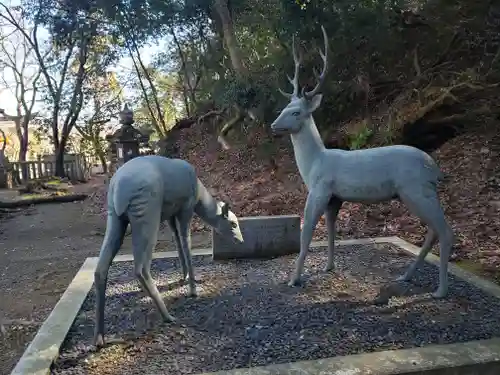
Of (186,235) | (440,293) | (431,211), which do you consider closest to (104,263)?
(186,235)

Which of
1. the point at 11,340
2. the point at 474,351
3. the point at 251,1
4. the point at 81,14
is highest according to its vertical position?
the point at 81,14

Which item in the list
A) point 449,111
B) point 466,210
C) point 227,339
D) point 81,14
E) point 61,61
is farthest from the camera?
point 61,61

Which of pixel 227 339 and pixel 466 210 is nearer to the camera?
pixel 227 339

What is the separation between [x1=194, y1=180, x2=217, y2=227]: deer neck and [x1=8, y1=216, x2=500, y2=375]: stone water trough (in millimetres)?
663

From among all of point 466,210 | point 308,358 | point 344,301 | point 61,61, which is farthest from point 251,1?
point 61,61

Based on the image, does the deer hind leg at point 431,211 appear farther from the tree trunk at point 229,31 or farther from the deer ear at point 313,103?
the tree trunk at point 229,31

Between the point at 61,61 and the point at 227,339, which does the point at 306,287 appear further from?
the point at 61,61

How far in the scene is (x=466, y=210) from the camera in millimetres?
6281

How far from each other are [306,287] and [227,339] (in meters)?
1.16

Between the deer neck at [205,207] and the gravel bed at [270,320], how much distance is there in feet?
2.16

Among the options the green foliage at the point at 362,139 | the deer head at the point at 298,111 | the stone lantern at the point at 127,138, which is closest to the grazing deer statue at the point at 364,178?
the deer head at the point at 298,111

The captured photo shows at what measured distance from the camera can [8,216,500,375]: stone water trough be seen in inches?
107

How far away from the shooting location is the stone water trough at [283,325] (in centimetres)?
272

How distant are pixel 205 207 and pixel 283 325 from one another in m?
1.23
